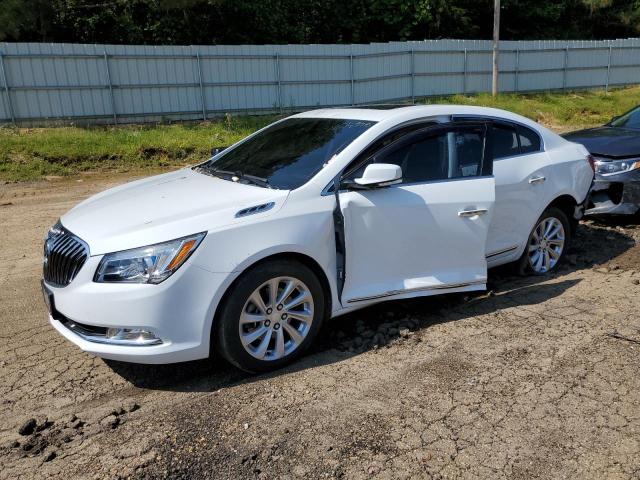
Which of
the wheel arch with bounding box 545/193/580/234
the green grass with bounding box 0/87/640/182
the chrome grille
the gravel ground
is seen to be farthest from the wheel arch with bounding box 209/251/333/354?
the green grass with bounding box 0/87/640/182

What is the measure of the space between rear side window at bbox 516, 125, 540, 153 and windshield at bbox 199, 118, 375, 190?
1.72 meters

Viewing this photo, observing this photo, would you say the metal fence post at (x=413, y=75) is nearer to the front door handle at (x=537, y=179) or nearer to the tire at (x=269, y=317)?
the front door handle at (x=537, y=179)

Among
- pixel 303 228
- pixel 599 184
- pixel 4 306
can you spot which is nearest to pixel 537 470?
pixel 303 228

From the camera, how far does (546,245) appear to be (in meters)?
5.80

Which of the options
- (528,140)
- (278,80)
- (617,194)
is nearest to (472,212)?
(528,140)

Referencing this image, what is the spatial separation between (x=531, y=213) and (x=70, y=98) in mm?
13164

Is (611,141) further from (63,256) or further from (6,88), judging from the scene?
(6,88)

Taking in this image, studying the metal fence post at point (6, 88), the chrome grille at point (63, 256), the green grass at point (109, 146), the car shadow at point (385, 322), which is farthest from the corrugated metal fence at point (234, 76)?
the car shadow at point (385, 322)

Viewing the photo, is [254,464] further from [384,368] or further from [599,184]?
[599,184]

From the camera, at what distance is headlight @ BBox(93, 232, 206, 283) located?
348 cm

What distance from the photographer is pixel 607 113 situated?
22.3 meters

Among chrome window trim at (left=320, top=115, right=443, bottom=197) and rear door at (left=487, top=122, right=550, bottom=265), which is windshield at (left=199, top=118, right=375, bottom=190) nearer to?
chrome window trim at (left=320, top=115, right=443, bottom=197)

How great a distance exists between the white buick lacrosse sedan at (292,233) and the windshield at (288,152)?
18mm

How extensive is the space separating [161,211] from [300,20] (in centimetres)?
2540
